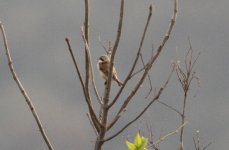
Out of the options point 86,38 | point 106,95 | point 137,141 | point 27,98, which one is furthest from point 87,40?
point 137,141

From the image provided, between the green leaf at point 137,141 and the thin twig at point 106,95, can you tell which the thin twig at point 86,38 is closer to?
the thin twig at point 106,95

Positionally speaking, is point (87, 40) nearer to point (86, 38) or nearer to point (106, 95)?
point (86, 38)

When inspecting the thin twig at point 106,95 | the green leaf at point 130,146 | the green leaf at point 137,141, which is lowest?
the green leaf at point 130,146

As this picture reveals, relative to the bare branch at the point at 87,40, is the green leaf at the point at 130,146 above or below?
below

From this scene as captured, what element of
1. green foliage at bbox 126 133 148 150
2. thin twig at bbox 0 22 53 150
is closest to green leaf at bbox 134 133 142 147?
green foliage at bbox 126 133 148 150

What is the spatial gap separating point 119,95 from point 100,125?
0.84 ft

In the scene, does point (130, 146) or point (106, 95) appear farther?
point (106, 95)

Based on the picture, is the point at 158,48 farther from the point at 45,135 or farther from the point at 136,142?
the point at 45,135

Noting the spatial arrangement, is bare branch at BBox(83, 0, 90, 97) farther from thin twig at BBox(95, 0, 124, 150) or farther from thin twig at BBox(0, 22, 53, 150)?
thin twig at BBox(0, 22, 53, 150)

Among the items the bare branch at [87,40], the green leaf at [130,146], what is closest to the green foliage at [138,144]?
the green leaf at [130,146]

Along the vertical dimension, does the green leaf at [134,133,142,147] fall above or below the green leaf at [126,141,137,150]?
above

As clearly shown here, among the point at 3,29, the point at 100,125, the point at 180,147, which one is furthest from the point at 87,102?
the point at 180,147

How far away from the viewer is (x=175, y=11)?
3.87 m

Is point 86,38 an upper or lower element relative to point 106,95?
upper
